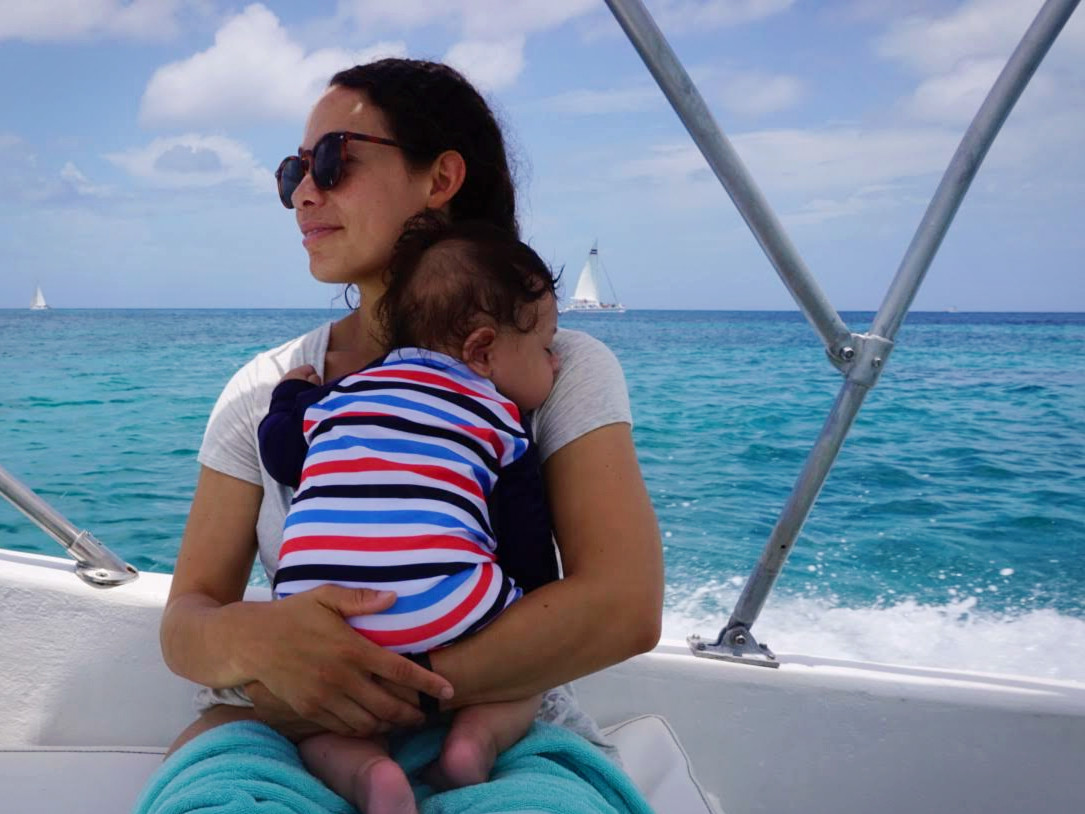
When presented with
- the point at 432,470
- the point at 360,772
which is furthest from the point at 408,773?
the point at 432,470

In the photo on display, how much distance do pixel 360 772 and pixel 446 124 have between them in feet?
2.93

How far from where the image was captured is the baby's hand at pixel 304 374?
1.23 m

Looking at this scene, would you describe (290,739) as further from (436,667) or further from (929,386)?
(929,386)

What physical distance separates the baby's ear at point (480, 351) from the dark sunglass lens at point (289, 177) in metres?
0.40

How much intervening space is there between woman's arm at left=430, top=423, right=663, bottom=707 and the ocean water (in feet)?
2.32

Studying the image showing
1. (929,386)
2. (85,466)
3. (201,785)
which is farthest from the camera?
(929,386)

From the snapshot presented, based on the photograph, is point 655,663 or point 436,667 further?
point 655,663

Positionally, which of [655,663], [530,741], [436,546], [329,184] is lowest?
[655,663]

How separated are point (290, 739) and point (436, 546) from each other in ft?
1.03

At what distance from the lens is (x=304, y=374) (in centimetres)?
123

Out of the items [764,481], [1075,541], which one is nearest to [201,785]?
[1075,541]

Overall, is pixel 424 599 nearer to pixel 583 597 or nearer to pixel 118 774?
pixel 583 597

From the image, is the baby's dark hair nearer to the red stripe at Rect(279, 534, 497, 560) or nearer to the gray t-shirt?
the gray t-shirt

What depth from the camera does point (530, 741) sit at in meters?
1.02
